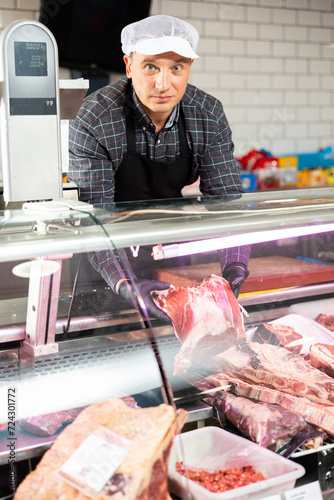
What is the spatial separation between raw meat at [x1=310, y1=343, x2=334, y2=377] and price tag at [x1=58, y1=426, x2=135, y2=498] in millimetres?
631

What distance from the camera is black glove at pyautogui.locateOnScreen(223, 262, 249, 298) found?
158 centimetres

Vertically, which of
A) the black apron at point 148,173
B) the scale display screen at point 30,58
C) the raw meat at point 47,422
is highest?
the scale display screen at point 30,58

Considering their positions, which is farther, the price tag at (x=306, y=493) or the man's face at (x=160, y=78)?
the man's face at (x=160, y=78)

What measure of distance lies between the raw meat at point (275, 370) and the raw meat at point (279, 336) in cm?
3

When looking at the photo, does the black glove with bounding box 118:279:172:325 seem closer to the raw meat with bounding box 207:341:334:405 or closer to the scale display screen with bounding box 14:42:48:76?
the raw meat with bounding box 207:341:334:405

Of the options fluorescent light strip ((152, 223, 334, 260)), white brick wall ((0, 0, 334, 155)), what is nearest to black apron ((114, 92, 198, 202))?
fluorescent light strip ((152, 223, 334, 260))

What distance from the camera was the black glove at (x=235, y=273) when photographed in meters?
1.58

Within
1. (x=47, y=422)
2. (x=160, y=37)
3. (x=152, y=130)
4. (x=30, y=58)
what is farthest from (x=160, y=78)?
(x=47, y=422)

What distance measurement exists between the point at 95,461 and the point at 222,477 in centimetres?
26

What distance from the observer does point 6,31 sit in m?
1.49

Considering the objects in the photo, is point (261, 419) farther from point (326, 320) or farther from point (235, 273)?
point (326, 320)

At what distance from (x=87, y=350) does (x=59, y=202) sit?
367mm

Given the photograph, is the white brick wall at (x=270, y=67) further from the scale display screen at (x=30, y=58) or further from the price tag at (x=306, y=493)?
the price tag at (x=306, y=493)

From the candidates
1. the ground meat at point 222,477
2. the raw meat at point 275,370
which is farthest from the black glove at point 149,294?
the ground meat at point 222,477
